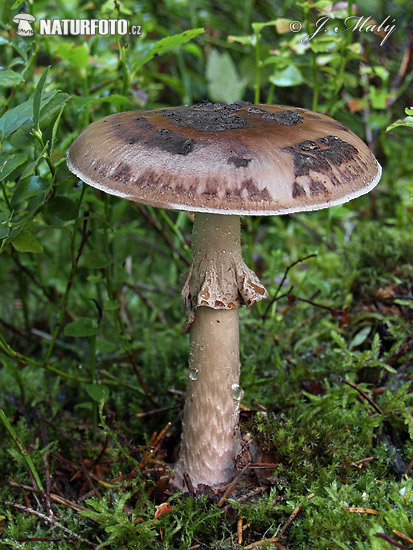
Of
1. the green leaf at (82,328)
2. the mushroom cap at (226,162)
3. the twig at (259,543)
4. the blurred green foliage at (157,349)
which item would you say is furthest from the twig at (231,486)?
the mushroom cap at (226,162)

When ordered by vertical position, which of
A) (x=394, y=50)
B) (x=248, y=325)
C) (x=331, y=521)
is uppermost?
(x=394, y=50)

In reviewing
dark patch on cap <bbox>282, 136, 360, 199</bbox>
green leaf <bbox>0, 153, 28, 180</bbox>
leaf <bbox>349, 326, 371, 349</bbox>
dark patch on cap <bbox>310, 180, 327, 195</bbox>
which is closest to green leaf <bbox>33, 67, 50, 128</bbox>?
green leaf <bbox>0, 153, 28, 180</bbox>

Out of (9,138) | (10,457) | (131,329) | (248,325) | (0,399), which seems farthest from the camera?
(131,329)

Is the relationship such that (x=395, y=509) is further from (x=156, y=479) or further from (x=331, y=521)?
(x=156, y=479)

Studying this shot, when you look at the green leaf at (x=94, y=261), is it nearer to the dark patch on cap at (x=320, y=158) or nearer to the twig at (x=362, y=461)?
the dark patch on cap at (x=320, y=158)

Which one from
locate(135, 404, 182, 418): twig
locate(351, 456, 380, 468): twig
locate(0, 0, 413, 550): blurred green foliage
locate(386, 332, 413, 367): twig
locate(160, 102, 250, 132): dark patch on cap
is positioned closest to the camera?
locate(160, 102, 250, 132): dark patch on cap

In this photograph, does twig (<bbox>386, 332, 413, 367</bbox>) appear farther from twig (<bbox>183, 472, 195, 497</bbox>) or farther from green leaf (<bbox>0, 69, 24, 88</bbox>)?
green leaf (<bbox>0, 69, 24, 88</bbox>)

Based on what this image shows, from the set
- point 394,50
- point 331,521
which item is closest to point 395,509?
point 331,521
